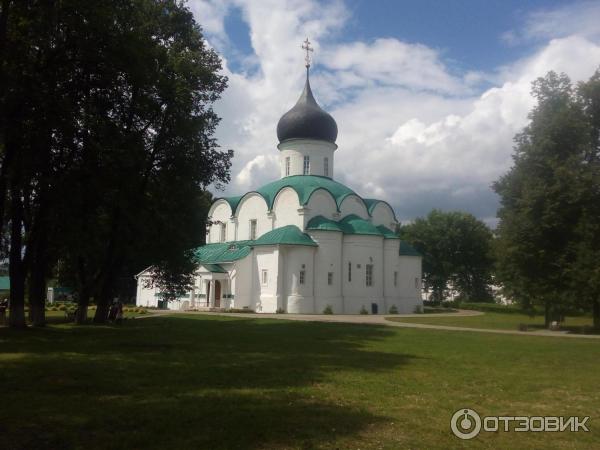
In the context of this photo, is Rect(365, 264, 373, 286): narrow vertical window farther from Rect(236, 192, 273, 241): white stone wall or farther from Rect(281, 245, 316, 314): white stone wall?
Rect(236, 192, 273, 241): white stone wall

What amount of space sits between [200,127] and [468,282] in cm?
5237

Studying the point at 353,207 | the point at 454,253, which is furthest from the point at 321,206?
the point at 454,253

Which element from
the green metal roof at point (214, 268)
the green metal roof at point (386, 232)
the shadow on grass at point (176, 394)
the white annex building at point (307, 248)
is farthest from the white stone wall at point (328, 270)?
the shadow on grass at point (176, 394)

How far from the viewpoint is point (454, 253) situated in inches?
2527

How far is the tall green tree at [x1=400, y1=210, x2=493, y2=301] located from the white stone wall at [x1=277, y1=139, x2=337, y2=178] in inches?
922

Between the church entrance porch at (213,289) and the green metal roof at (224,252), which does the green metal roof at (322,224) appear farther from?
the church entrance porch at (213,289)

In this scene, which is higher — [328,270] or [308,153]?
[308,153]

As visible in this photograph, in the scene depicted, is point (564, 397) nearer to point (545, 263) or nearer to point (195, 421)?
point (195, 421)

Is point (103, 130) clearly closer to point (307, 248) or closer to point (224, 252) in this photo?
point (307, 248)

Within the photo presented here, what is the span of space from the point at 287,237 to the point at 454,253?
31194 millimetres

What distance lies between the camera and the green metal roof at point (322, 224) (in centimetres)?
4031

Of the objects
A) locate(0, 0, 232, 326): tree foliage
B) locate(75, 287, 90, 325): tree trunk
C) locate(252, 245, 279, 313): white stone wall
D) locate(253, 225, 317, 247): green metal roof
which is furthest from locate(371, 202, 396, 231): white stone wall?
locate(75, 287, 90, 325): tree trunk

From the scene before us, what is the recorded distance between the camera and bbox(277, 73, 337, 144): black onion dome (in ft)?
147

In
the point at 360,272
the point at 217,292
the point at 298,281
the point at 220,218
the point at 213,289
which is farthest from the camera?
the point at 220,218
